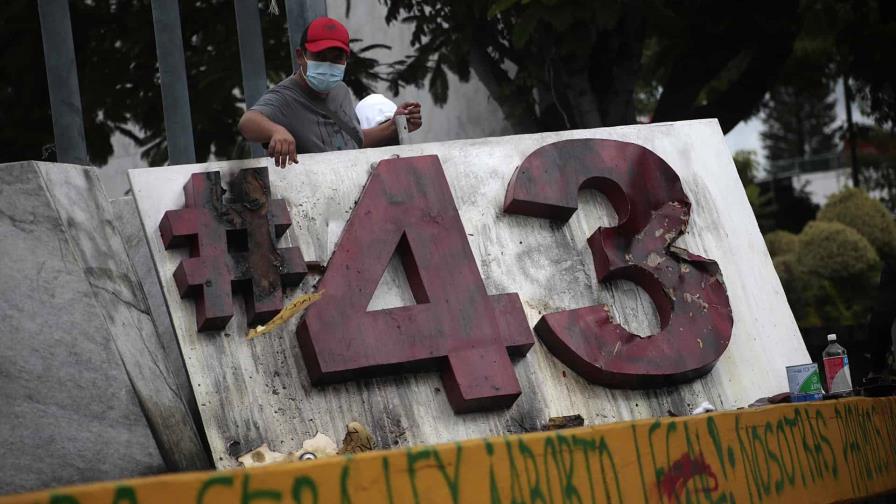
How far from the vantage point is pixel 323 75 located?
677 centimetres

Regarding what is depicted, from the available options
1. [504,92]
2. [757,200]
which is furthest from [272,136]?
[757,200]

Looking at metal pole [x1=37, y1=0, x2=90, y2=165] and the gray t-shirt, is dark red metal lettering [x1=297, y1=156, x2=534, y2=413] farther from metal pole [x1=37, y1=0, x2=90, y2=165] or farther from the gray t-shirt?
metal pole [x1=37, y1=0, x2=90, y2=165]

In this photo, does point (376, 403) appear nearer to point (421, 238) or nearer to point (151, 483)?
point (421, 238)

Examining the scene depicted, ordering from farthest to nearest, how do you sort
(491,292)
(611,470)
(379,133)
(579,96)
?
(579,96) < (379,133) < (491,292) < (611,470)

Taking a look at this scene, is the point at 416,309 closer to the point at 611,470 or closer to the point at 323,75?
the point at 323,75

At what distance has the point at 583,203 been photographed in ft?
22.6

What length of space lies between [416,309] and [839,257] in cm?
2331

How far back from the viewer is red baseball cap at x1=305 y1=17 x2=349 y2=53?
6.68 meters

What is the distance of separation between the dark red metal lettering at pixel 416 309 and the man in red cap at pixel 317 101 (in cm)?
63

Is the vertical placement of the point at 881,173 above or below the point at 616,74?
below

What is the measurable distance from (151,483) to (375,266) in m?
3.12

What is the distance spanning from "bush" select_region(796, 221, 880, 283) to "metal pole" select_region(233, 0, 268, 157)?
67.7ft

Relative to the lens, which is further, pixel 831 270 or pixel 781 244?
pixel 781 244

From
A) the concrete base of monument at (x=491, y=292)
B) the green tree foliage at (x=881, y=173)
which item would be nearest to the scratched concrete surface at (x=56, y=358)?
the concrete base of monument at (x=491, y=292)
